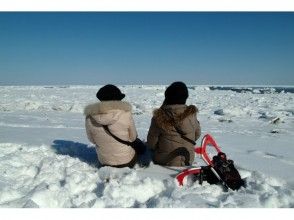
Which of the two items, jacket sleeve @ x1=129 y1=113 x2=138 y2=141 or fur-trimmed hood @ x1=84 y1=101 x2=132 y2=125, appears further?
jacket sleeve @ x1=129 y1=113 x2=138 y2=141

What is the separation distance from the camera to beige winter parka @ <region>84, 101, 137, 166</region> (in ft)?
15.5

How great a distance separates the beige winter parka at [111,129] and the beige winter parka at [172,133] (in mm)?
344

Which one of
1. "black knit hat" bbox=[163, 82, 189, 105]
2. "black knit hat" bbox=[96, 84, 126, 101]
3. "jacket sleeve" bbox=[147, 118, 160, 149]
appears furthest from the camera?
"jacket sleeve" bbox=[147, 118, 160, 149]

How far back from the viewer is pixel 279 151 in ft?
21.2

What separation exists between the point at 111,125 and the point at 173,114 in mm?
877

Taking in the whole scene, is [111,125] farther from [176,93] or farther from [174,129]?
[176,93]

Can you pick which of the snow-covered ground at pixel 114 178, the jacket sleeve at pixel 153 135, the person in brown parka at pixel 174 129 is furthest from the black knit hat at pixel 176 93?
the snow-covered ground at pixel 114 178

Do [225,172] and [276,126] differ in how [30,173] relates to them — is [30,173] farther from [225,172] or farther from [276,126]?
[276,126]

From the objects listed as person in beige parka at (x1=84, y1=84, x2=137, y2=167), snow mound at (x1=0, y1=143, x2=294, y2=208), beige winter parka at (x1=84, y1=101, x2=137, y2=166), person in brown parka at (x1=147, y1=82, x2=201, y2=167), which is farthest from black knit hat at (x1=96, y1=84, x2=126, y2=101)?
snow mound at (x1=0, y1=143, x2=294, y2=208)

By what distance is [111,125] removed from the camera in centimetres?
483

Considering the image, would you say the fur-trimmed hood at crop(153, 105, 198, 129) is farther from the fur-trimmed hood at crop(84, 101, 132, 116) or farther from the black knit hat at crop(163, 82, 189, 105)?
the fur-trimmed hood at crop(84, 101, 132, 116)

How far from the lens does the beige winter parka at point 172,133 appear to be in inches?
185

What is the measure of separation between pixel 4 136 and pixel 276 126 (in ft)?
23.6
